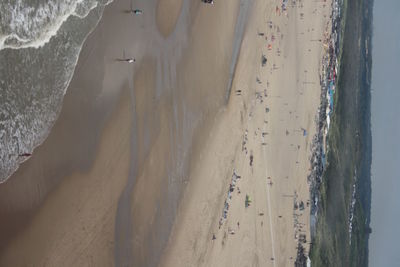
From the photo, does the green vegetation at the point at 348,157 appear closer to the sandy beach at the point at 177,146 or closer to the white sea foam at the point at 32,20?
the sandy beach at the point at 177,146

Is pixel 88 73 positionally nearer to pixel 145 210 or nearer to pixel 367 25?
pixel 145 210

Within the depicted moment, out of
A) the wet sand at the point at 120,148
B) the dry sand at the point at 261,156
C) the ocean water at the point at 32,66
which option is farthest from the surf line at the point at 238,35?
the ocean water at the point at 32,66

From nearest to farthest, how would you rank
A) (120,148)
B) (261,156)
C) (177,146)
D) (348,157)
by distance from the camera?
1. (120,148)
2. (177,146)
3. (261,156)
4. (348,157)

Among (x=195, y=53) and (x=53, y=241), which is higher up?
(x=195, y=53)

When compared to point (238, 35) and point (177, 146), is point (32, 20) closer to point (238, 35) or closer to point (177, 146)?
point (177, 146)

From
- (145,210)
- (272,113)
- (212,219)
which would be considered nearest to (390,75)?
(272,113)

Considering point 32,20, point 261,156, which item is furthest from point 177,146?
point 32,20

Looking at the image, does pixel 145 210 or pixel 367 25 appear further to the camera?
pixel 367 25
